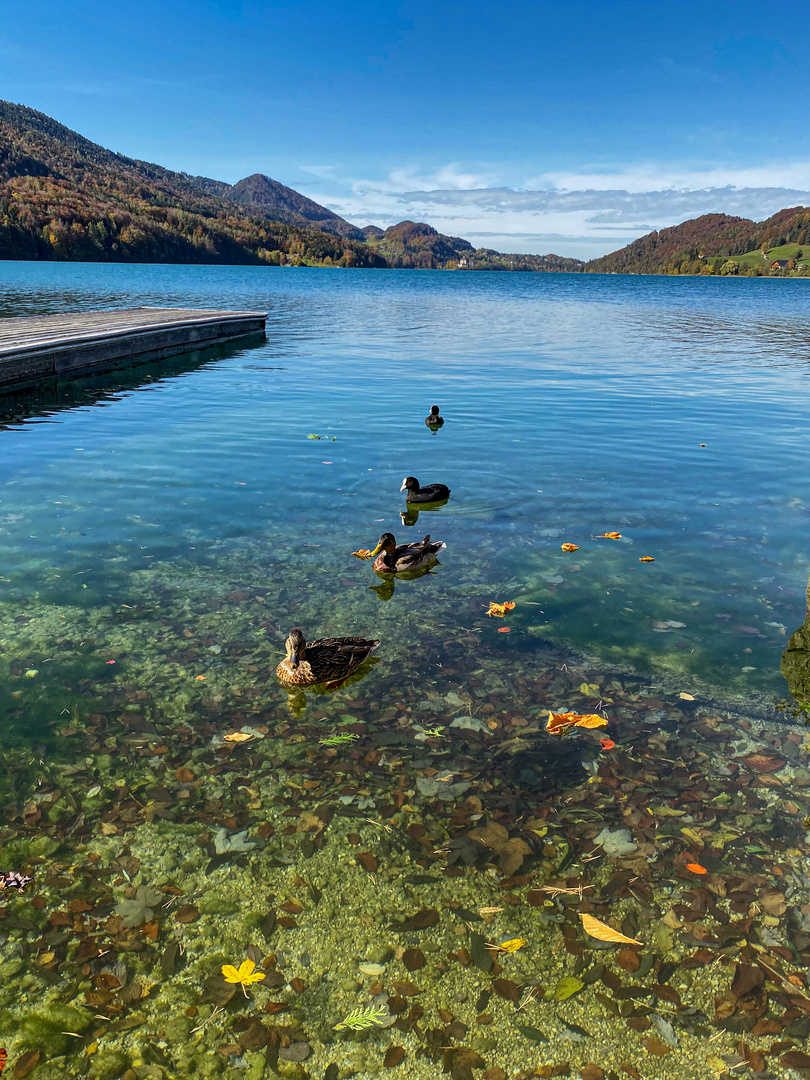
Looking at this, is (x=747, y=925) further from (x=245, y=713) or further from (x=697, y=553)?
(x=697, y=553)

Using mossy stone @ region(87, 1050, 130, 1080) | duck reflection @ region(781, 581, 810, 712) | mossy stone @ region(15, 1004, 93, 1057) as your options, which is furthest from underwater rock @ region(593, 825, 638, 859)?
mossy stone @ region(15, 1004, 93, 1057)

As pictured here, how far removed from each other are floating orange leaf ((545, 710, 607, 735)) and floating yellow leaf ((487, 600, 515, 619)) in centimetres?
184

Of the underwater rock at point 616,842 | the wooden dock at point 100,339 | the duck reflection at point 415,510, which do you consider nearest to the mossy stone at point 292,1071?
the underwater rock at point 616,842

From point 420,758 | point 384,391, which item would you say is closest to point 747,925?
point 420,758

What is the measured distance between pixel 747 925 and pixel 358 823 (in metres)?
2.40

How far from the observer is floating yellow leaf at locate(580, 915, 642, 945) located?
3.88m

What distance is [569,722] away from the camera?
577 centimetres

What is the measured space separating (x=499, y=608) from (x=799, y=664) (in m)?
2.92

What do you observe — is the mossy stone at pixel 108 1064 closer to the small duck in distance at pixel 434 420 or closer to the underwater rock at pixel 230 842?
the underwater rock at pixel 230 842

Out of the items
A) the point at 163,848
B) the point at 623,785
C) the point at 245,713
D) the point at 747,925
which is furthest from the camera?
the point at 245,713

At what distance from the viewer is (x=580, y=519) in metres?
10.8

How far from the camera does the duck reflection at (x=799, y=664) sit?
624 cm

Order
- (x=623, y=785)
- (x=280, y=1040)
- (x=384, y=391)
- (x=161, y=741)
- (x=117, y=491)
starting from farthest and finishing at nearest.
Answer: (x=384, y=391) < (x=117, y=491) < (x=161, y=741) < (x=623, y=785) < (x=280, y=1040)

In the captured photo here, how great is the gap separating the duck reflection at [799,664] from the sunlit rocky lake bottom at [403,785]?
33mm
